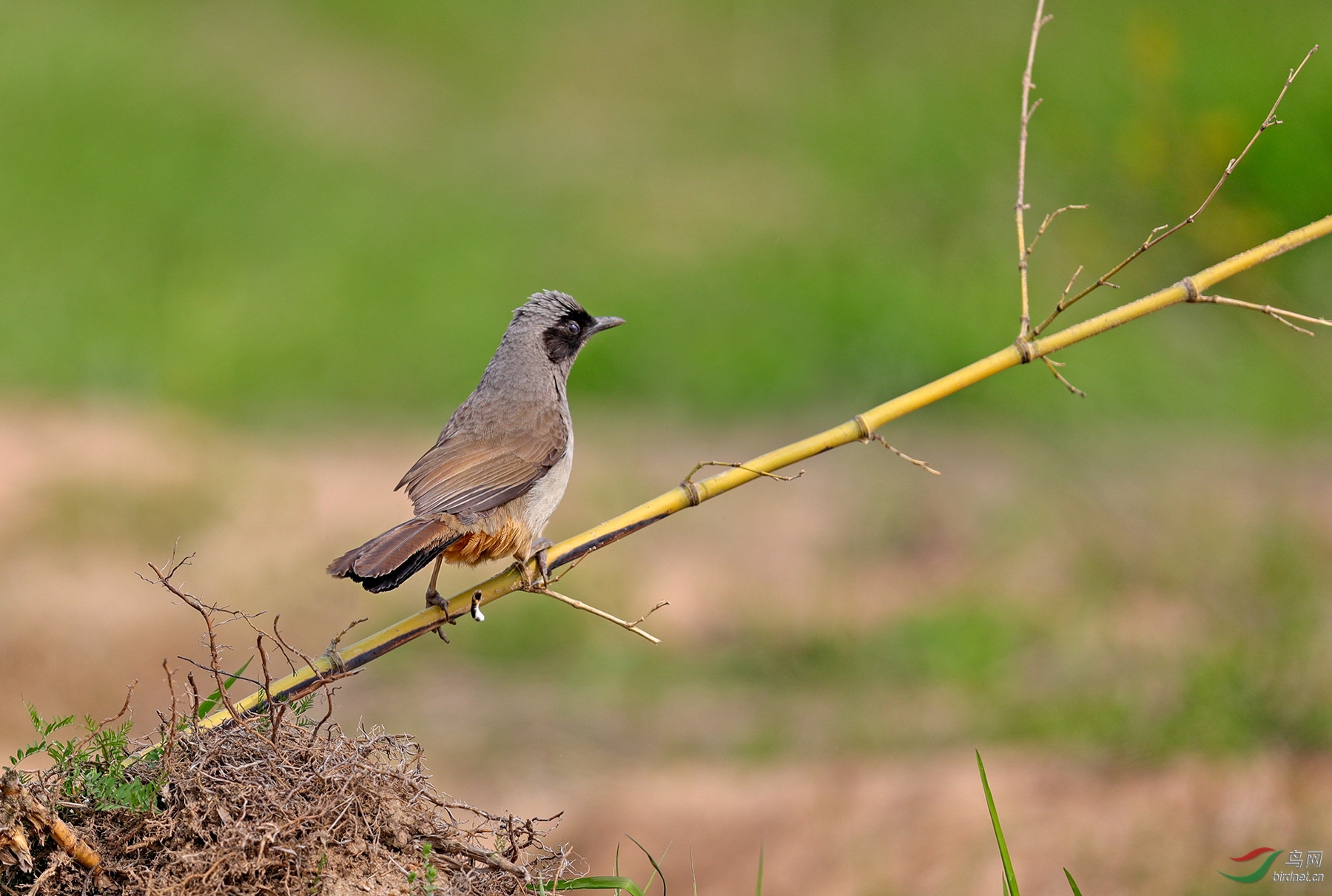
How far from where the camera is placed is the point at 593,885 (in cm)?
281

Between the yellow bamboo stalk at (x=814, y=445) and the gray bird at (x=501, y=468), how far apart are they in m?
0.22

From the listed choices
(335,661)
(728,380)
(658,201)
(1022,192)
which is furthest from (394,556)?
(658,201)

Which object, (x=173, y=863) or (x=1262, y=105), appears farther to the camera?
(x=1262, y=105)

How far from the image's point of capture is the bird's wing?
11.4 ft

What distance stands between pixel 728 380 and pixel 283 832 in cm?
1018

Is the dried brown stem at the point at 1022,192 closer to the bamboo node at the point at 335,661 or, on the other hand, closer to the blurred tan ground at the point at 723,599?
the bamboo node at the point at 335,661

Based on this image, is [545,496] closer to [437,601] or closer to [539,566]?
[539,566]

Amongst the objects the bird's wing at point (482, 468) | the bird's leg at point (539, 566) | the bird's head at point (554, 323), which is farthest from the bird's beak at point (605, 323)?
the bird's leg at point (539, 566)

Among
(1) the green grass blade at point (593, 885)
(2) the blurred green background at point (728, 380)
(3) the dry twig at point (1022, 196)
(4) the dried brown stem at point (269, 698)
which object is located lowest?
(1) the green grass blade at point (593, 885)

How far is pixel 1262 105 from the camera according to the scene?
1056 centimetres

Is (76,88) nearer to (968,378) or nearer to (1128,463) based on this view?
(1128,463)

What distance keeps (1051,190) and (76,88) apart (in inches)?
450

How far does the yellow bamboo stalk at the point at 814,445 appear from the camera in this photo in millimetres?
2467

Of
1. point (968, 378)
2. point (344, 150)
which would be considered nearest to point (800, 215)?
point (344, 150)
